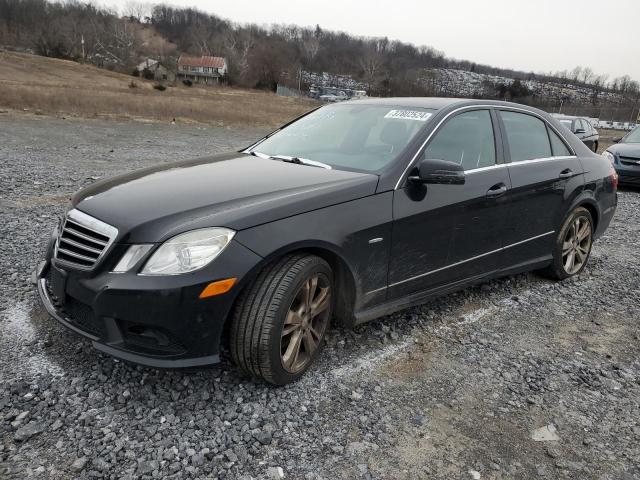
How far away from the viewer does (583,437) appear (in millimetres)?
2604

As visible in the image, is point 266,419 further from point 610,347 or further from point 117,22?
point 117,22

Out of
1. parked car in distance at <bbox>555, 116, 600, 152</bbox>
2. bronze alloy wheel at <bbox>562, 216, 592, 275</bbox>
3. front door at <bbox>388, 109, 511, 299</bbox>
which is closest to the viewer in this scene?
front door at <bbox>388, 109, 511, 299</bbox>

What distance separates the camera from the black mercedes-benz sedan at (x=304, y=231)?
8.03 feet

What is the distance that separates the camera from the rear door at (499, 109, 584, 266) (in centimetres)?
399

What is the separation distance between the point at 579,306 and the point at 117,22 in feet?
387

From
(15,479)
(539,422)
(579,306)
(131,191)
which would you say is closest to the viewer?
(15,479)

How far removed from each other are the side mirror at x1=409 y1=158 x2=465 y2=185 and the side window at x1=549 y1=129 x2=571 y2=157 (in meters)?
1.82

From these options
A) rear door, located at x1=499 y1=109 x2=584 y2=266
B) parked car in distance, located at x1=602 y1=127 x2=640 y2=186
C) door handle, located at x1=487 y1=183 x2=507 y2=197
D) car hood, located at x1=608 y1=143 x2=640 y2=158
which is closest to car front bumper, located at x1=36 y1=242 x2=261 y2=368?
door handle, located at x1=487 y1=183 x2=507 y2=197

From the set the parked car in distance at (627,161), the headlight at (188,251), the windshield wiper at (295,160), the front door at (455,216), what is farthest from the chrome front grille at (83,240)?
the parked car in distance at (627,161)

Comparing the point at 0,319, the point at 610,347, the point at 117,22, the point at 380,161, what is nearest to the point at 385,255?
the point at 380,161

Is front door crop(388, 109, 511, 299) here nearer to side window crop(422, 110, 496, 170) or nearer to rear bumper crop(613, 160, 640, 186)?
side window crop(422, 110, 496, 170)

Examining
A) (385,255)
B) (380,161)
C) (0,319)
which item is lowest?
(0,319)

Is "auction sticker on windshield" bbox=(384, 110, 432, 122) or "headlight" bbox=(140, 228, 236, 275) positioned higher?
"auction sticker on windshield" bbox=(384, 110, 432, 122)

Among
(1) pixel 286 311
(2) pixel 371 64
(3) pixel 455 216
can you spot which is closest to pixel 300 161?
(3) pixel 455 216
